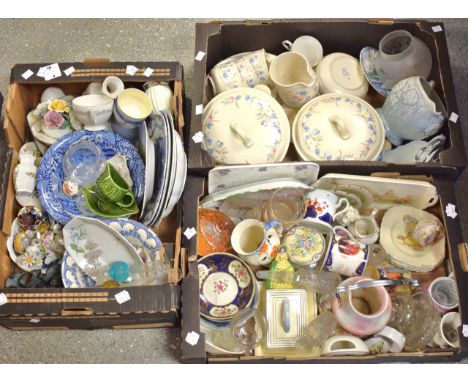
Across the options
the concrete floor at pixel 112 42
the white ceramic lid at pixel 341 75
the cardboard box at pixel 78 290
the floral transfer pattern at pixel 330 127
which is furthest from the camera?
the concrete floor at pixel 112 42

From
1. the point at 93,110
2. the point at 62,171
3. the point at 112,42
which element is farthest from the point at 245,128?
the point at 112,42

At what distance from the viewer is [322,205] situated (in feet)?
4.57

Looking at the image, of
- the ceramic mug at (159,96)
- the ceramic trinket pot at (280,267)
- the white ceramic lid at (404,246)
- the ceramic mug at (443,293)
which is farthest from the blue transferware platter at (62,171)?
the ceramic mug at (443,293)

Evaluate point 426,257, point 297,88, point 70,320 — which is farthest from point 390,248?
point 70,320

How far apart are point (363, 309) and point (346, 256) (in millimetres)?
138

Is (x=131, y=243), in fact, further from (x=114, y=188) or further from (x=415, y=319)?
(x=415, y=319)

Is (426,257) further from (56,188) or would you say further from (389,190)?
(56,188)

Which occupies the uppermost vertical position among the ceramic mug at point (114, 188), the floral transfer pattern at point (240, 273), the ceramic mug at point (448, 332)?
the ceramic mug at point (114, 188)

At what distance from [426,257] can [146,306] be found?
28.6 inches

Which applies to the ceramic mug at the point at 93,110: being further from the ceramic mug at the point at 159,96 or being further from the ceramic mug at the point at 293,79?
the ceramic mug at the point at 293,79

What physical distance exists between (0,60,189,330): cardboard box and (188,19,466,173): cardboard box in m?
0.12

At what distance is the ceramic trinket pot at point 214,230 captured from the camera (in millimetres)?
1418

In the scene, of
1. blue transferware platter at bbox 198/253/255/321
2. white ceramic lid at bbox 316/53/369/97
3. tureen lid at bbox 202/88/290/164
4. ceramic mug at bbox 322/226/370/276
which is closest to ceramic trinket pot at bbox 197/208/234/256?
blue transferware platter at bbox 198/253/255/321

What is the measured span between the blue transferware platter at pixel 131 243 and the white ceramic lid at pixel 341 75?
67 centimetres
